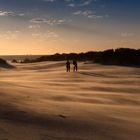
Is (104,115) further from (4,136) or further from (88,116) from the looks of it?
(4,136)

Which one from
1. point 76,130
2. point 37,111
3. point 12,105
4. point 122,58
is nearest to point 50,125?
point 76,130

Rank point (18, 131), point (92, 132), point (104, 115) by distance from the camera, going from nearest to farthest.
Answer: point (18, 131) → point (92, 132) → point (104, 115)

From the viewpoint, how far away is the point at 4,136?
668cm

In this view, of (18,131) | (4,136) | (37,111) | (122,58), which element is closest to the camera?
(4,136)

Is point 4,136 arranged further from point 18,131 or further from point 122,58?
point 122,58

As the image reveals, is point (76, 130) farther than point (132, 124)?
No

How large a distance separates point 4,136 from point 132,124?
3.79 meters

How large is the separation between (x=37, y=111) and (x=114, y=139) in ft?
8.40

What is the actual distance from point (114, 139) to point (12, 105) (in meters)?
3.31

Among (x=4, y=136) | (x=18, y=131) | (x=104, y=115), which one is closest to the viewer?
(x=4, y=136)

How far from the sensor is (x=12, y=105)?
377 inches

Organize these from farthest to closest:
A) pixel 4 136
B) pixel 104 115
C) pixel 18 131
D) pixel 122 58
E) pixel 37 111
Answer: pixel 122 58
pixel 104 115
pixel 37 111
pixel 18 131
pixel 4 136

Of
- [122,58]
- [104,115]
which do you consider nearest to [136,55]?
[122,58]

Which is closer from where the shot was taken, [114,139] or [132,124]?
[114,139]
